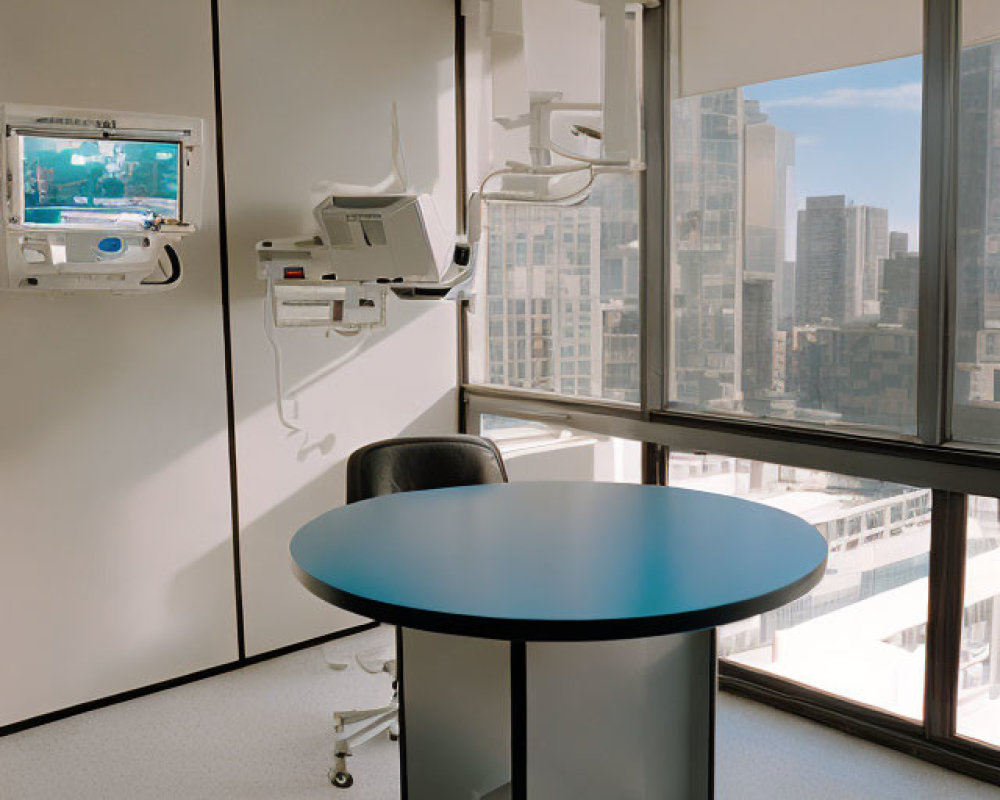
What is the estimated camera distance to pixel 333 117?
4.00m

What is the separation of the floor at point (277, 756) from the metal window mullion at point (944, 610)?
0.61ft

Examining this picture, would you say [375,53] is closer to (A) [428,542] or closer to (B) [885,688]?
(A) [428,542]

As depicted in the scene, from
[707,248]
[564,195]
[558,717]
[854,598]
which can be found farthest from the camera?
[707,248]

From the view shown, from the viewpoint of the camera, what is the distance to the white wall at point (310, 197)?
12.4 ft

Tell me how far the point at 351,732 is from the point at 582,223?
2.21 metres

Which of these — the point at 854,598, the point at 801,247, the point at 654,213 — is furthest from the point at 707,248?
the point at 854,598

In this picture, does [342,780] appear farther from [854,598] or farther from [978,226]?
[978,226]

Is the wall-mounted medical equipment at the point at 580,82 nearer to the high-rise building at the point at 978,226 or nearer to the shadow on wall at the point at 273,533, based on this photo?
the high-rise building at the point at 978,226

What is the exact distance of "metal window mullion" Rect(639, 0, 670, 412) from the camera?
3578 mm

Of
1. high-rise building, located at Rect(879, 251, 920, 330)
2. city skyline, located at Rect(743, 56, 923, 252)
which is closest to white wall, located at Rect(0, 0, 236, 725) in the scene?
city skyline, located at Rect(743, 56, 923, 252)

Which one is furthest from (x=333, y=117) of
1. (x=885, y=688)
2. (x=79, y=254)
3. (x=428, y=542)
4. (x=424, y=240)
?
(x=885, y=688)

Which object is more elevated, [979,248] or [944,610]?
[979,248]

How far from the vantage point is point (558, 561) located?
6.86ft

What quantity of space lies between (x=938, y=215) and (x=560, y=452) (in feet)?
6.37
